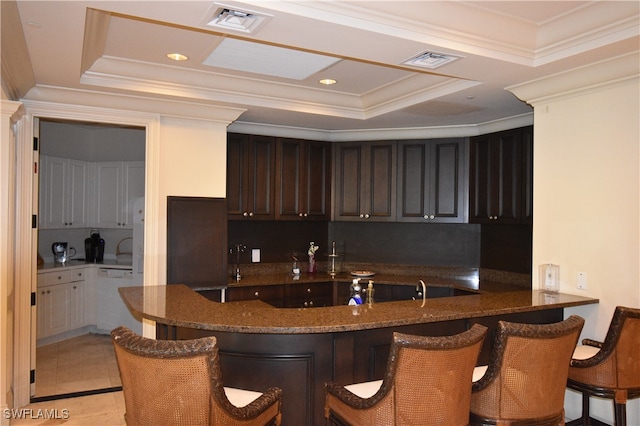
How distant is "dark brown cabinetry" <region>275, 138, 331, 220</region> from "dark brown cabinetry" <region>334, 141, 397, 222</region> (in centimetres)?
14

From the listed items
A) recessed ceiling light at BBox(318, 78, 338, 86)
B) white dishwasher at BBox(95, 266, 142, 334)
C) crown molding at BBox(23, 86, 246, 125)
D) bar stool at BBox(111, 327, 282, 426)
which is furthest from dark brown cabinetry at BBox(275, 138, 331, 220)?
bar stool at BBox(111, 327, 282, 426)

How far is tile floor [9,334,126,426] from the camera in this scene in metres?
3.69

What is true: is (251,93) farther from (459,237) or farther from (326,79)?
(459,237)

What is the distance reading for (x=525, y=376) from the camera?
2207mm

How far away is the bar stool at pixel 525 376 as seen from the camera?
2.18m

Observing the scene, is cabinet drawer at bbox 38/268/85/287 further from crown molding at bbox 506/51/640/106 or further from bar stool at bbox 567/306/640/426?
bar stool at bbox 567/306/640/426

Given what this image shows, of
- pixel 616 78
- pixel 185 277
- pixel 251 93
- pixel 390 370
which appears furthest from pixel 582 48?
pixel 185 277

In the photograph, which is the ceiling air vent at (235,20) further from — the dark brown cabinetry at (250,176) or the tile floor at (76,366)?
the tile floor at (76,366)

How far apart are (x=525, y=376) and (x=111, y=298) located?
5.26 metres

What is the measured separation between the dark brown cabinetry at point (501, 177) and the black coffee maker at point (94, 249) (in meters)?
4.71

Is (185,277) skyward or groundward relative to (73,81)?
groundward

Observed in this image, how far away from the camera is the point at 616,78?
304 cm

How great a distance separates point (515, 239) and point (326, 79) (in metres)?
2.42

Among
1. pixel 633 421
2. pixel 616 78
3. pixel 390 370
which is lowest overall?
pixel 633 421
